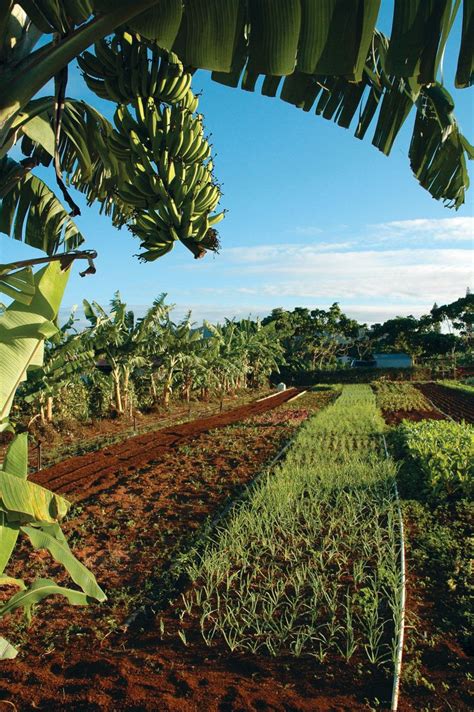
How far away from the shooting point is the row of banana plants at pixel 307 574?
318 centimetres

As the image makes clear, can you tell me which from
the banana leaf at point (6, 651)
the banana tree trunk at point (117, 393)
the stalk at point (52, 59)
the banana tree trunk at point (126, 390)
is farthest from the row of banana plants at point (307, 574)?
the banana tree trunk at point (117, 393)

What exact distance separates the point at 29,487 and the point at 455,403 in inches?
773

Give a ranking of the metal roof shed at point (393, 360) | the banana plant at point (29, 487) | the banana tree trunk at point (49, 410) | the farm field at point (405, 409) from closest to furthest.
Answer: the banana plant at point (29, 487), the banana tree trunk at point (49, 410), the farm field at point (405, 409), the metal roof shed at point (393, 360)

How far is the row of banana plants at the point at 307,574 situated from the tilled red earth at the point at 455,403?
986 cm

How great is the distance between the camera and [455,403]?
1977 centimetres

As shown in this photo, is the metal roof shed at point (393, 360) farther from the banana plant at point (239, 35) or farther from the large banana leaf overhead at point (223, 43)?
the banana plant at point (239, 35)

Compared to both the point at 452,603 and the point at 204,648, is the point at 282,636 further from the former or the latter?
the point at 452,603

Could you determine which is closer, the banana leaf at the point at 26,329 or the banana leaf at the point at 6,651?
the banana leaf at the point at 6,651

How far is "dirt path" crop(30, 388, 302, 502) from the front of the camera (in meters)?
6.96

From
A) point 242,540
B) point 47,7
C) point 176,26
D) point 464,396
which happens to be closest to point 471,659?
point 242,540

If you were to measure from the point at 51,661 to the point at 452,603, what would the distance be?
2642mm

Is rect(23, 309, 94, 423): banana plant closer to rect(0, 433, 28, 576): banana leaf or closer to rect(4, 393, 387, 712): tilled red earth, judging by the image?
rect(4, 393, 387, 712): tilled red earth

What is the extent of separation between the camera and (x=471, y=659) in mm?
3068

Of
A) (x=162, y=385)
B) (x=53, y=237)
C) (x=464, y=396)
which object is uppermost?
(x=53, y=237)
